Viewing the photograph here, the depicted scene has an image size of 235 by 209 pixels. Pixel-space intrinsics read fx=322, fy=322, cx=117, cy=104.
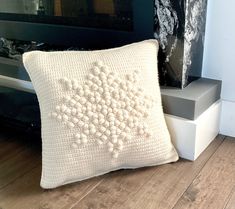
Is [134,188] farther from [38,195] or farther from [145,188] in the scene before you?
[38,195]

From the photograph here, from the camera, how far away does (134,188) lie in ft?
3.03

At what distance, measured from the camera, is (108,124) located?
2.95 feet

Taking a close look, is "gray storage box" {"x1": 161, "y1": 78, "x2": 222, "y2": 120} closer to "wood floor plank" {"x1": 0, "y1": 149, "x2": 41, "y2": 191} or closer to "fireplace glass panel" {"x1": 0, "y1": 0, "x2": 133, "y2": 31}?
"fireplace glass panel" {"x1": 0, "y1": 0, "x2": 133, "y2": 31}

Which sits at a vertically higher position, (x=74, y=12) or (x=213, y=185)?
(x=74, y=12)

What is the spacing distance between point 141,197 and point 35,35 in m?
0.89

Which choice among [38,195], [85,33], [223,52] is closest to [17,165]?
[38,195]

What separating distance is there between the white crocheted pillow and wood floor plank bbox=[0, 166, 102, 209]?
3 cm

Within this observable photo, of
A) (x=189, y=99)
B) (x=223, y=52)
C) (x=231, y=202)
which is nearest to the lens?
(x=231, y=202)

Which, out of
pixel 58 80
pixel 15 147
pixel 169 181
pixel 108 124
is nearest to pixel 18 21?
pixel 15 147

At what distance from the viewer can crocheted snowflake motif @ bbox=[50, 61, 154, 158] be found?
34.6 inches

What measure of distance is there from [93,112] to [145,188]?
27 cm

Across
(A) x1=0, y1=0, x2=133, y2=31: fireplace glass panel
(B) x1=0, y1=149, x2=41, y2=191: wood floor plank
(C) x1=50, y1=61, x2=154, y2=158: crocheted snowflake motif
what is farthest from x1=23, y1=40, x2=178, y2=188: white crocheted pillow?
(A) x1=0, y1=0, x2=133, y2=31: fireplace glass panel

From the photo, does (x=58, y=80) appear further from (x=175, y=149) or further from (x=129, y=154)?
(x=175, y=149)

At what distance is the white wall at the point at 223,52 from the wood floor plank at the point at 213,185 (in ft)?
0.54
